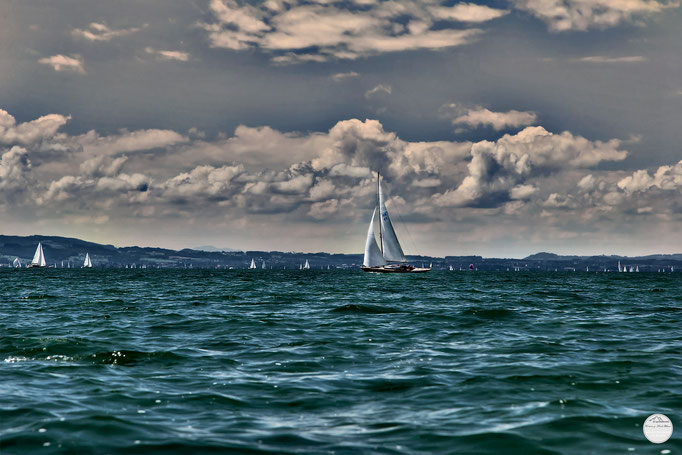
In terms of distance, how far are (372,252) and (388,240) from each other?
5260 mm

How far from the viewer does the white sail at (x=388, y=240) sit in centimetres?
13450

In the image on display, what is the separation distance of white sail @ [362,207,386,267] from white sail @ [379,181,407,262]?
1.62m

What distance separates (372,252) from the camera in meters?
139

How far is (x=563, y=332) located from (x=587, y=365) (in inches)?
354

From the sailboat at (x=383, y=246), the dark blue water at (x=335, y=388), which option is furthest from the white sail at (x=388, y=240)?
the dark blue water at (x=335, y=388)

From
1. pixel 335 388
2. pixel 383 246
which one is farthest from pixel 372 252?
pixel 335 388

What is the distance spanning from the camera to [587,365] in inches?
698

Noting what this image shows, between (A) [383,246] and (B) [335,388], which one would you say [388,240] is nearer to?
(A) [383,246]

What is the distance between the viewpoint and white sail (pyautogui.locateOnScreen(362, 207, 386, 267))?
13675 cm

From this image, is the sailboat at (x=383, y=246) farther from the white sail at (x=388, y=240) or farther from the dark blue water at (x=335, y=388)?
the dark blue water at (x=335, y=388)

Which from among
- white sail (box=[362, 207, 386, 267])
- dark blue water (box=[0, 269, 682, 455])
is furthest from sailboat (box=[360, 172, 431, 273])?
dark blue water (box=[0, 269, 682, 455])

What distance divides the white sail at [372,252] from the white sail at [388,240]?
5.31 feet

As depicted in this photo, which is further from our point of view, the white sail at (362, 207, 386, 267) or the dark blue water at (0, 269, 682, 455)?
the white sail at (362, 207, 386, 267)

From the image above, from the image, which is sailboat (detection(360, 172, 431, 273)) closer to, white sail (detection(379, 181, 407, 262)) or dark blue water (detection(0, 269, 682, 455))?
white sail (detection(379, 181, 407, 262))
